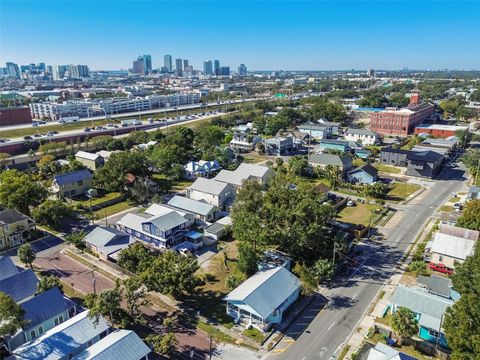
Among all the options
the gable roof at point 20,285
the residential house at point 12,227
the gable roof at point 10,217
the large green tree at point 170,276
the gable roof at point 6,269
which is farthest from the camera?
the gable roof at point 10,217

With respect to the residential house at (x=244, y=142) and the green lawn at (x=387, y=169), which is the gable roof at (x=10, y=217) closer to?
the residential house at (x=244, y=142)

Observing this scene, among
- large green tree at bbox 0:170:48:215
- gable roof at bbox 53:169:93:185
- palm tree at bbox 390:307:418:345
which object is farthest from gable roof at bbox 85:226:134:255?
palm tree at bbox 390:307:418:345

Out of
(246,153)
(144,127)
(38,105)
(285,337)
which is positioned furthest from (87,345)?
(38,105)

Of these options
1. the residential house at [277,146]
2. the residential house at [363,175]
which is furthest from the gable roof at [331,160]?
the residential house at [277,146]

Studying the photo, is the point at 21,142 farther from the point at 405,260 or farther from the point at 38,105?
the point at 405,260

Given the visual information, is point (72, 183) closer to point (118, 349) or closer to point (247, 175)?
point (247, 175)

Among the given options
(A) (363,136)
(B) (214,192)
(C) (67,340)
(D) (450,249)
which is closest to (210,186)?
(B) (214,192)

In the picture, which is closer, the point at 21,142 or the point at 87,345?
the point at 87,345
